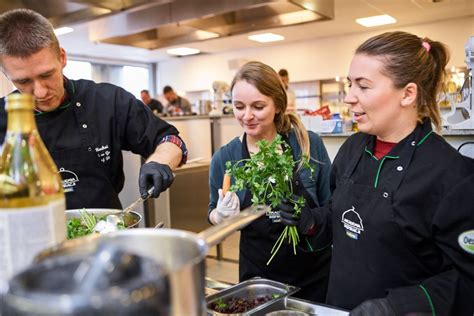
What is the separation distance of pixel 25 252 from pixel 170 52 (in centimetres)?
1080

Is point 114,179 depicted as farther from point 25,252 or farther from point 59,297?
point 59,297

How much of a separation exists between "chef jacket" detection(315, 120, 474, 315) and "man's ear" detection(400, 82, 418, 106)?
3.1 inches

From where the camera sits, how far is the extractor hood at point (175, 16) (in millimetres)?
3637

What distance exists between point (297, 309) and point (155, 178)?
550 millimetres

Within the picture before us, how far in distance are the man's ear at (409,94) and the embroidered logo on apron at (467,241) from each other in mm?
412

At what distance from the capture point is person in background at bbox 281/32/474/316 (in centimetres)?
107

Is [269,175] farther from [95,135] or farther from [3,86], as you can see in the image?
[3,86]

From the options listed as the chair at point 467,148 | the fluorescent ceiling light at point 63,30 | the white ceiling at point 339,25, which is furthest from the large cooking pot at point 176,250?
the fluorescent ceiling light at point 63,30

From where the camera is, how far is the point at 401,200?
115 centimetres

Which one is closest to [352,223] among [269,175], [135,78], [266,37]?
[269,175]

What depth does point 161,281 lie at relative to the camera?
15.4 inches

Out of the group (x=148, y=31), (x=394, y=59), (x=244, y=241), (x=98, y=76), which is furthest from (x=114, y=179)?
(x=98, y=76)

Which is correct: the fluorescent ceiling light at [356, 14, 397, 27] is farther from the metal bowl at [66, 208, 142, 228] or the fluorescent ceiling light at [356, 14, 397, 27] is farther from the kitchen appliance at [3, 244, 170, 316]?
the kitchen appliance at [3, 244, 170, 316]

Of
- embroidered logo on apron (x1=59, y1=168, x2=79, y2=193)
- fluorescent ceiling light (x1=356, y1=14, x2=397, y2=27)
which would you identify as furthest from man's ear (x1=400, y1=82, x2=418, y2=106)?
fluorescent ceiling light (x1=356, y1=14, x2=397, y2=27)
